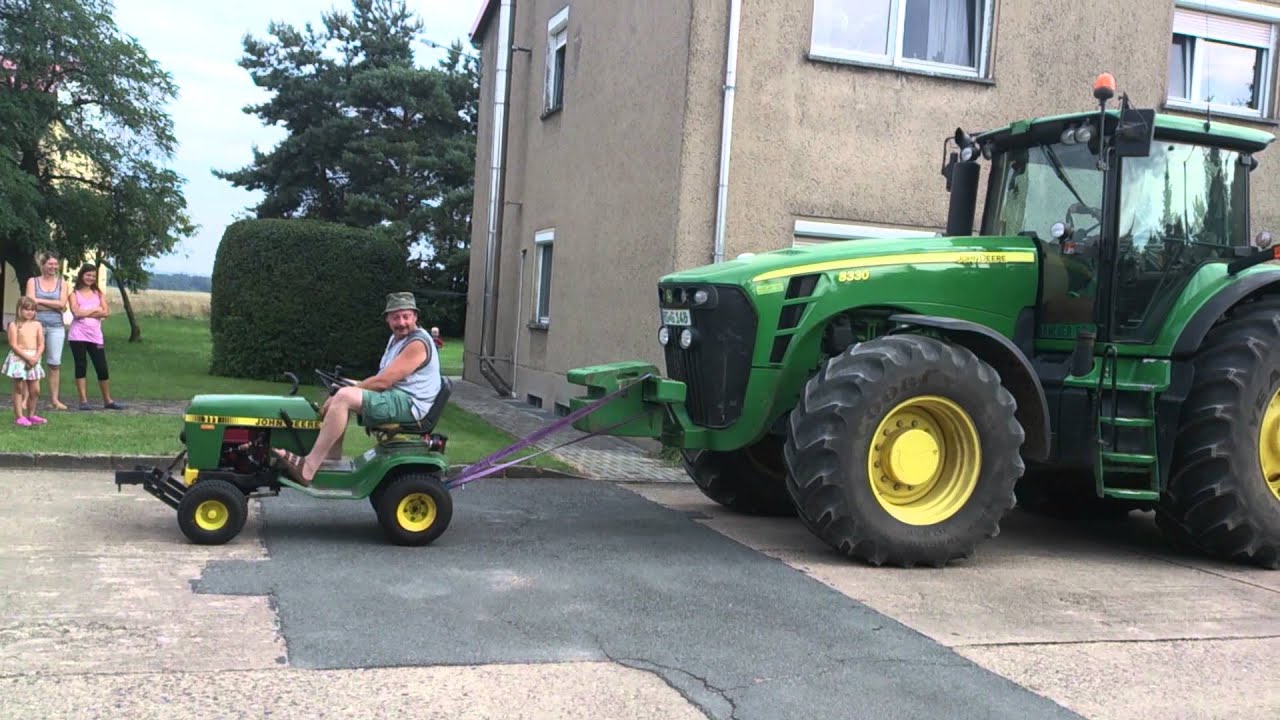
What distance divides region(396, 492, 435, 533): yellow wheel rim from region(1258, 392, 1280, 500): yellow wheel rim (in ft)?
16.7

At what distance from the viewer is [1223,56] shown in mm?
13117

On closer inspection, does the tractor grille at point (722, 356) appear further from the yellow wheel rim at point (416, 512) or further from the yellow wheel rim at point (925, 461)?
the yellow wheel rim at point (416, 512)

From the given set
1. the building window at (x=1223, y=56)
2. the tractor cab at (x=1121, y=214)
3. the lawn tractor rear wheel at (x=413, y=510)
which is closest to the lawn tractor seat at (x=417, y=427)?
the lawn tractor rear wheel at (x=413, y=510)

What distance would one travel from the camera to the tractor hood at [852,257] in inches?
286

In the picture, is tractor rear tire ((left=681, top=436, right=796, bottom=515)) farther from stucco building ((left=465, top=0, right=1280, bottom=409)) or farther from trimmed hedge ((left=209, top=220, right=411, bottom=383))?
trimmed hedge ((left=209, top=220, right=411, bottom=383))

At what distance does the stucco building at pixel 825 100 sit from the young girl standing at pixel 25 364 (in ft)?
18.7

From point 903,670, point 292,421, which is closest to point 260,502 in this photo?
point 292,421

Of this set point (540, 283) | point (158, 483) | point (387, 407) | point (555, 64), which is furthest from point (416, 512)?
point (555, 64)

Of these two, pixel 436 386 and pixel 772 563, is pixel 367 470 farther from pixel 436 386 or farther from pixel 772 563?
pixel 772 563

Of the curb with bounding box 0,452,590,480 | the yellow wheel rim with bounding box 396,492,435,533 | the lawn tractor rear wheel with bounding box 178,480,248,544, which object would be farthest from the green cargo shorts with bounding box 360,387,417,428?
the curb with bounding box 0,452,590,480

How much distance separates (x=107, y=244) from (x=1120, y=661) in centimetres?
2026

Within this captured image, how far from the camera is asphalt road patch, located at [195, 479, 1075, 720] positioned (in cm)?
475

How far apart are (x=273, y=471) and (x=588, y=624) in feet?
8.31

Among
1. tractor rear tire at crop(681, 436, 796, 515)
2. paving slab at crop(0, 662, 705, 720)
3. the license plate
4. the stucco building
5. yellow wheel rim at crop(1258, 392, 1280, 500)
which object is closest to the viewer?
paving slab at crop(0, 662, 705, 720)
